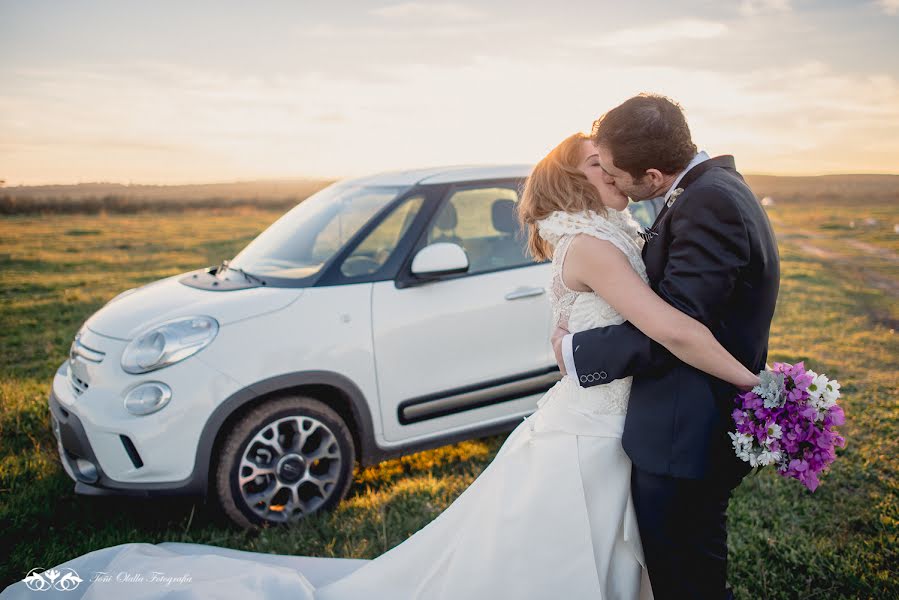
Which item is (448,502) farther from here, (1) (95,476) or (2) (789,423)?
(2) (789,423)

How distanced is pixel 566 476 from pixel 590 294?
59 centimetres

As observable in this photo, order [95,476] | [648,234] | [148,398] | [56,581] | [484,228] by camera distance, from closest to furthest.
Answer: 1. [648,234]
2. [56,581]
3. [148,398]
4. [95,476]
5. [484,228]

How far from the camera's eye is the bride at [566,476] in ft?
6.55

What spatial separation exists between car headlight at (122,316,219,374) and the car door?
2.95 ft

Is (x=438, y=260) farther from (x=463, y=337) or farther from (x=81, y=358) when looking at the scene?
(x=81, y=358)

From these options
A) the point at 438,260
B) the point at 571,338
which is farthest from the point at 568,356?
the point at 438,260

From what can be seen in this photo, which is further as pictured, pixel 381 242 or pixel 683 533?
pixel 381 242

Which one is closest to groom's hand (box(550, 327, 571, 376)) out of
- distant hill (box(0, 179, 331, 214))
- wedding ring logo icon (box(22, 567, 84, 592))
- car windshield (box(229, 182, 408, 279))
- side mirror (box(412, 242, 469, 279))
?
side mirror (box(412, 242, 469, 279))

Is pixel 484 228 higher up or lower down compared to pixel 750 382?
higher up

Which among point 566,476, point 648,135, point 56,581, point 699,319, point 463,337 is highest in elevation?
point 648,135

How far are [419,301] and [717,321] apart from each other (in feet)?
6.91

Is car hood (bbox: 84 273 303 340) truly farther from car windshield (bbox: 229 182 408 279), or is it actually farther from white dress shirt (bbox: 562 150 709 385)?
white dress shirt (bbox: 562 150 709 385)

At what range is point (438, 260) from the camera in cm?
362

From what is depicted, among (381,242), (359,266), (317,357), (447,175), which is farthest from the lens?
(447,175)
